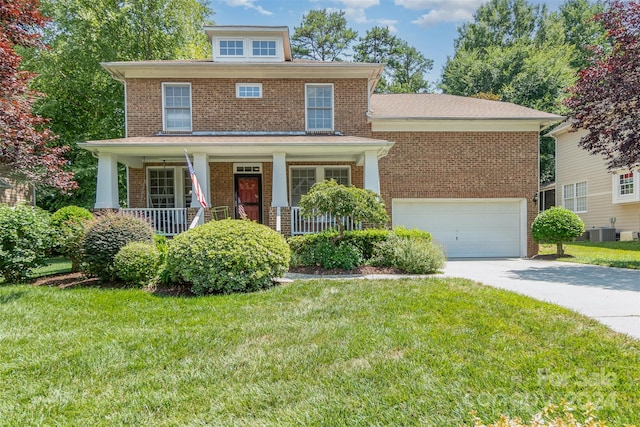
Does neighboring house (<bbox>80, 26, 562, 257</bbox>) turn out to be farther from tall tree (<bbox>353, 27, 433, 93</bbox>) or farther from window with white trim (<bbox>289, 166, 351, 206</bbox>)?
tall tree (<bbox>353, 27, 433, 93</bbox>)

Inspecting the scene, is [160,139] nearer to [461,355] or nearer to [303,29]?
[461,355]

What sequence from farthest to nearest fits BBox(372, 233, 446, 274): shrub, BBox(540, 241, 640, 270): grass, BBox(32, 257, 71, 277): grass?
BBox(540, 241, 640, 270): grass, BBox(32, 257, 71, 277): grass, BBox(372, 233, 446, 274): shrub

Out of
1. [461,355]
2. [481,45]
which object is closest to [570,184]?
[481,45]

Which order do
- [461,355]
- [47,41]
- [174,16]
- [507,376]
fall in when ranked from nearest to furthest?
[507,376]
[461,355]
[47,41]
[174,16]

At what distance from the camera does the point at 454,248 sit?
1277 cm

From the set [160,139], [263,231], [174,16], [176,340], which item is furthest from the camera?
[174,16]

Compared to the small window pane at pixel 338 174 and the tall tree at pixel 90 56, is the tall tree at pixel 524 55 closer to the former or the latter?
the small window pane at pixel 338 174

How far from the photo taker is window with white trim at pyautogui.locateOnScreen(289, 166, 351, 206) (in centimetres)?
1307

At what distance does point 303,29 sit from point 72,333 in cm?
3503

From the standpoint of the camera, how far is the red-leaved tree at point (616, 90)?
27.5 feet

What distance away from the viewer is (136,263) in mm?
6773

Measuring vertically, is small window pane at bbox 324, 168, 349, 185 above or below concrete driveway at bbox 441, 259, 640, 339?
above

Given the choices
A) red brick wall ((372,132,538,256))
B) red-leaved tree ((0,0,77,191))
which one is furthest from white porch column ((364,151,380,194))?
red-leaved tree ((0,0,77,191))

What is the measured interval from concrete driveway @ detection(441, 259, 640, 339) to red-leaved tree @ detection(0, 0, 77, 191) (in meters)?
9.80
